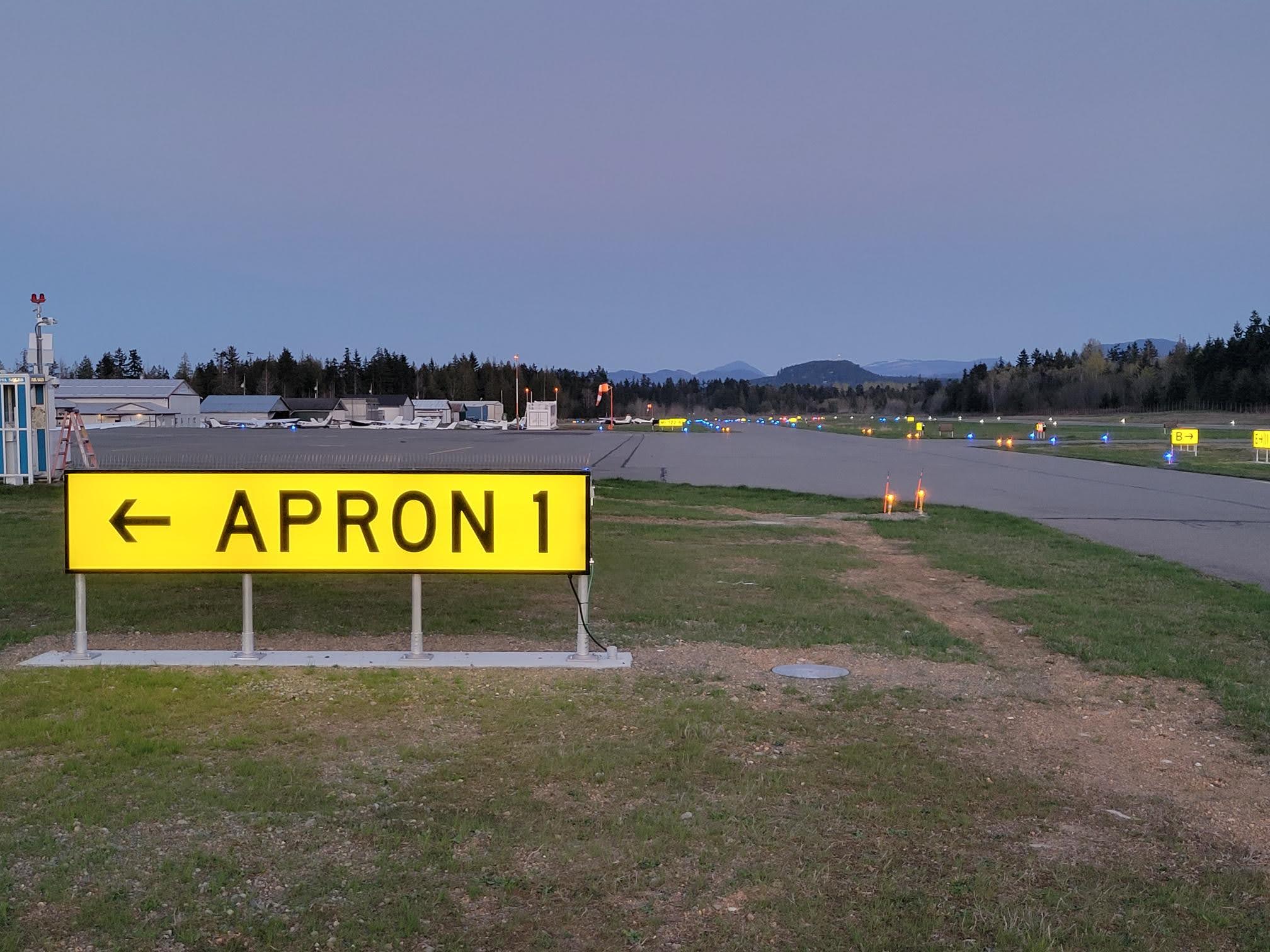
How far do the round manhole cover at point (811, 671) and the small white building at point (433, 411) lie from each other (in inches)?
4405

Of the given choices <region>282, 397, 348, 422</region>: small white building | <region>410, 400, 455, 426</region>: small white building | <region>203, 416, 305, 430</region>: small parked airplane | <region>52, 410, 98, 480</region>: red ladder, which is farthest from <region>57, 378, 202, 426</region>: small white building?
<region>52, 410, 98, 480</region>: red ladder

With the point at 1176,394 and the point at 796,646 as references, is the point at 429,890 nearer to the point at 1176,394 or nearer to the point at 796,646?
the point at 796,646

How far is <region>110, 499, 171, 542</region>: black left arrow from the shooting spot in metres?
7.82

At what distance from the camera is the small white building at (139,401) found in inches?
4626

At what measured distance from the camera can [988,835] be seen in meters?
4.68

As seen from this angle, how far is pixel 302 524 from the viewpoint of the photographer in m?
7.83

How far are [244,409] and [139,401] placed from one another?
11771mm

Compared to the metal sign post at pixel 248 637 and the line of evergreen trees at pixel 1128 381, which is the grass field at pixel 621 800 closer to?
the metal sign post at pixel 248 637

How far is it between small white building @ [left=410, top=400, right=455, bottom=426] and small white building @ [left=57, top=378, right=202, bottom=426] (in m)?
25.6

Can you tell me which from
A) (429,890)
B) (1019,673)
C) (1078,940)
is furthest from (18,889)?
(1019,673)

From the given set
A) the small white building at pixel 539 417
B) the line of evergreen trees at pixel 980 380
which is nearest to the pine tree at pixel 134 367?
the line of evergreen trees at pixel 980 380

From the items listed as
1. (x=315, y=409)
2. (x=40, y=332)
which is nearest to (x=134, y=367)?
(x=315, y=409)

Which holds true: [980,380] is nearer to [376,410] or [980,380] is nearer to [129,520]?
[376,410]

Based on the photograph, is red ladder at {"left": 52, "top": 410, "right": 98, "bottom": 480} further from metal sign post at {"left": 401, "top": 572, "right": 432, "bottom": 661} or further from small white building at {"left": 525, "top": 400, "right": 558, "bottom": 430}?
small white building at {"left": 525, "top": 400, "right": 558, "bottom": 430}
